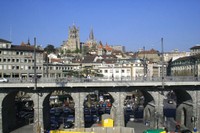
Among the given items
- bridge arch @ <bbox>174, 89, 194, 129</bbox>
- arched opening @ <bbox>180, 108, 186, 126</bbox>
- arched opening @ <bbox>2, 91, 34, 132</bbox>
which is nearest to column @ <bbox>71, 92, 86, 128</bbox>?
arched opening @ <bbox>2, 91, 34, 132</bbox>

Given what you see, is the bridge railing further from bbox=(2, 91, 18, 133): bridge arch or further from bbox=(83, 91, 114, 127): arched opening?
bbox=(83, 91, 114, 127): arched opening

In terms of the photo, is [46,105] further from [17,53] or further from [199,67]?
[199,67]

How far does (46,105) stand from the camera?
55.8 metres

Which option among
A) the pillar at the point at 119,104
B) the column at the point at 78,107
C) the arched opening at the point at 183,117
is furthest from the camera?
the arched opening at the point at 183,117

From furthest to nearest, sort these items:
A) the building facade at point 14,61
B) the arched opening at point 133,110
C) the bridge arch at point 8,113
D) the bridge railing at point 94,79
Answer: the building facade at point 14,61, the arched opening at point 133,110, the bridge arch at point 8,113, the bridge railing at point 94,79

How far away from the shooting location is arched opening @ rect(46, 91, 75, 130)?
5729cm

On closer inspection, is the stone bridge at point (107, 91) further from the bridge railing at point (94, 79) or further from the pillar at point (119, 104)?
the bridge railing at point (94, 79)

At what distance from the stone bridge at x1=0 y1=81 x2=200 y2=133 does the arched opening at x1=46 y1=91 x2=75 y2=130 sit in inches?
47.7

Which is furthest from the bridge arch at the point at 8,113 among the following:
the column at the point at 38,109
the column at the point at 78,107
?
the column at the point at 78,107

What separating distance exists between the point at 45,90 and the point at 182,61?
9649 centimetres

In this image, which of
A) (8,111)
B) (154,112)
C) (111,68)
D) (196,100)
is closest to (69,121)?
(8,111)

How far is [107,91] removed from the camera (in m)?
53.9

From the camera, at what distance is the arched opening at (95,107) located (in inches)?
2589

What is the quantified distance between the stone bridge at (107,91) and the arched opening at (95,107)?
4216mm
